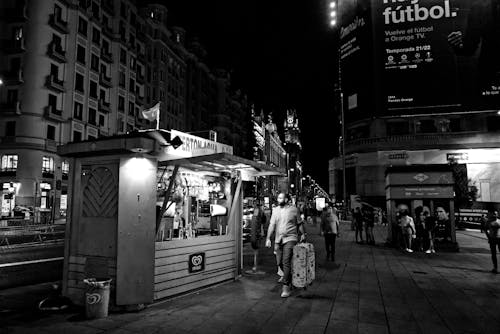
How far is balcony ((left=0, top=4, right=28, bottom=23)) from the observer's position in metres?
36.8

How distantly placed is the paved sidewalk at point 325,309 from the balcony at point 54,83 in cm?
3430

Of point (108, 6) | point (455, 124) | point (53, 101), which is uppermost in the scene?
point (108, 6)

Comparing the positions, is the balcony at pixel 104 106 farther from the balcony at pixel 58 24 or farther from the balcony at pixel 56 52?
the balcony at pixel 58 24

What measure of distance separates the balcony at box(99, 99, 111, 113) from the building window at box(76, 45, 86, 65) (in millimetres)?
5132

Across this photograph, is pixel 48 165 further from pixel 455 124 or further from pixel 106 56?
pixel 455 124

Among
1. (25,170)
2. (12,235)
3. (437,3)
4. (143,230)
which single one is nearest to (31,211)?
(25,170)

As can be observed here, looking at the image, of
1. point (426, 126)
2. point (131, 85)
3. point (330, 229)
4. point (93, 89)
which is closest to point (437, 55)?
Answer: point (330, 229)

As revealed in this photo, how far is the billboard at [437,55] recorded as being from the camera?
2153 cm

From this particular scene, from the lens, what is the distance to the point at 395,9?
2345 cm

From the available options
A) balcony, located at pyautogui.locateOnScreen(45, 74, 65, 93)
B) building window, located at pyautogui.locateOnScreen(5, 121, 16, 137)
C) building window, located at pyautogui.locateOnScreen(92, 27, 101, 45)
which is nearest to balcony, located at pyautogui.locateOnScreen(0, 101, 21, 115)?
building window, located at pyautogui.locateOnScreen(5, 121, 16, 137)

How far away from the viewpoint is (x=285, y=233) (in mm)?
7996

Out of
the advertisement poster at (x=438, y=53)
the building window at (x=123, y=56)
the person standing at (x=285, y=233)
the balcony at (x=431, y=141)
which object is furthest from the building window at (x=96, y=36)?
the person standing at (x=285, y=233)

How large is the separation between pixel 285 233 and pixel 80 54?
4209 cm

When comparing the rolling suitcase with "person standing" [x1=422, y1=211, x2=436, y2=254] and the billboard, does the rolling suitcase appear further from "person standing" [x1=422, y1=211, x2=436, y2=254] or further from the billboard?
the billboard
